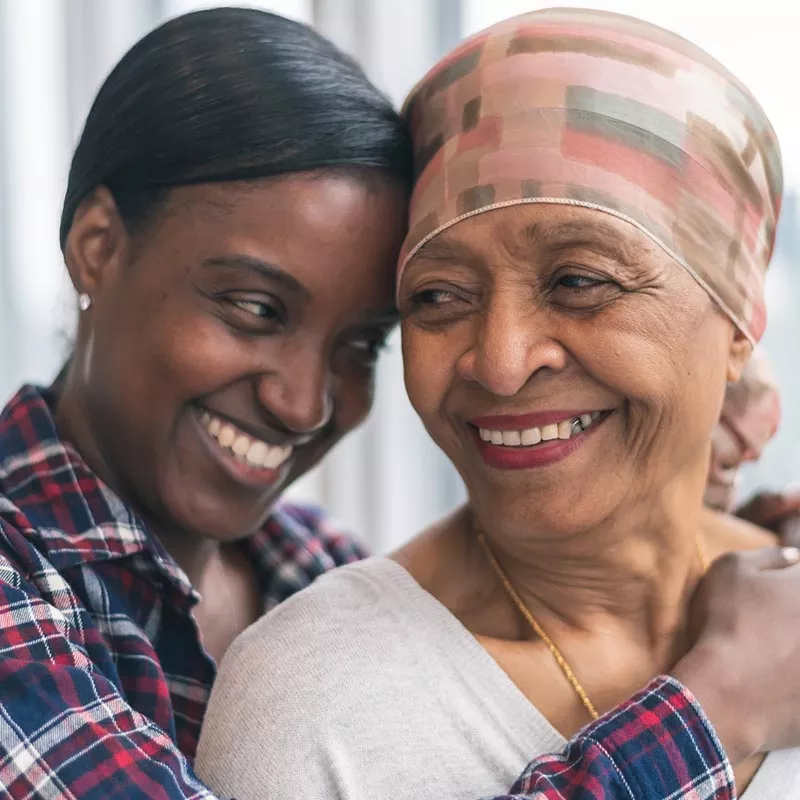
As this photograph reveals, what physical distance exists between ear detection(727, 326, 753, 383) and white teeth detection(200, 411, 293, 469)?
23.9 inches

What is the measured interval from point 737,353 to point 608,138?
12.5 inches

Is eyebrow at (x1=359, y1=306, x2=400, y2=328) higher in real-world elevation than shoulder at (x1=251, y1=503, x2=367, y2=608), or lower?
higher

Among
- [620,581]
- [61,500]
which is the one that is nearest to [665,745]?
[620,581]

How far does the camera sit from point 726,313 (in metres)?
1.29

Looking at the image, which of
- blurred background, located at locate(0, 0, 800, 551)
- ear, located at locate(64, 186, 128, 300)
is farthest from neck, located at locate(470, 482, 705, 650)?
blurred background, located at locate(0, 0, 800, 551)

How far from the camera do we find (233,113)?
4.79 ft

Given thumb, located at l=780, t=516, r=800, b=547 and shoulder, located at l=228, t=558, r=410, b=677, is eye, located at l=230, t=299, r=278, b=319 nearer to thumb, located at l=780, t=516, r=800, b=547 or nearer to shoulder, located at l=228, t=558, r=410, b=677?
shoulder, located at l=228, t=558, r=410, b=677

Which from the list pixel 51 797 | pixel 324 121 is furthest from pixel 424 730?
pixel 324 121

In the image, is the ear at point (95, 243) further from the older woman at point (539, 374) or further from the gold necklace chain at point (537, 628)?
the gold necklace chain at point (537, 628)

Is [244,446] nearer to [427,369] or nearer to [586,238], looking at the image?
[427,369]

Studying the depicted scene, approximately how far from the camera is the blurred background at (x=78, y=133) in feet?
8.74

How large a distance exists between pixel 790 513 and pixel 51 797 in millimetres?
1100

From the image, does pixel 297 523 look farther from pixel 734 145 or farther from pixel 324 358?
pixel 734 145

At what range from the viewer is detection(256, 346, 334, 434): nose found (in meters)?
1.51
